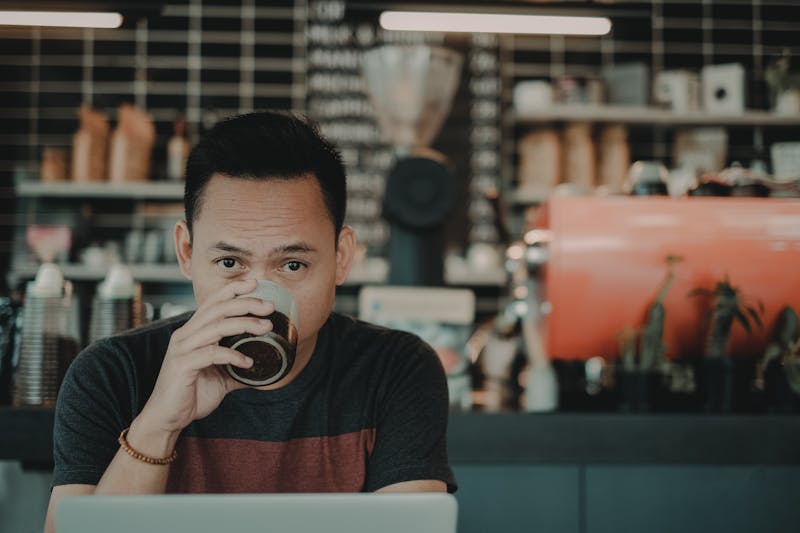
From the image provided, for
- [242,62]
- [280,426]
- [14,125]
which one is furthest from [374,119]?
[280,426]

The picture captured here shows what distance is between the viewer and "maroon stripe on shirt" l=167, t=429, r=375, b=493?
1.18 m

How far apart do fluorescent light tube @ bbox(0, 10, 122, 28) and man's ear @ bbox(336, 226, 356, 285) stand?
1373 mm

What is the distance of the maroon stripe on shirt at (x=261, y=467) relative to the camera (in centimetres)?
118

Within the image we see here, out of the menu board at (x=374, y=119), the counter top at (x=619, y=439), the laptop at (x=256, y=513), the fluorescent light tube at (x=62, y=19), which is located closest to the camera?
the laptop at (x=256, y=513)

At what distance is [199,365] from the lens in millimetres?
1006

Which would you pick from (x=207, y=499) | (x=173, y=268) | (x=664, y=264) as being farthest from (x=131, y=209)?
(x=207, y=499)

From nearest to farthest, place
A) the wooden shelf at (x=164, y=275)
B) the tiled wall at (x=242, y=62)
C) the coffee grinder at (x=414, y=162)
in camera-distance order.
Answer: the coffee grinder at (x=414, y=162) < the wooden shelf at (x=164, y=275) < the tiled wall at (x=242, y=62)

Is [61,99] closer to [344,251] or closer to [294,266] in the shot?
[344,251]

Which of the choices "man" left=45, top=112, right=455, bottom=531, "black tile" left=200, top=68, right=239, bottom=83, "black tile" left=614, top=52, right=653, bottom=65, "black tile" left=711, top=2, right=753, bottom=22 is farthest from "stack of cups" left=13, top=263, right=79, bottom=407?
"black tile" left=711, top=2, right=753, bottom=22

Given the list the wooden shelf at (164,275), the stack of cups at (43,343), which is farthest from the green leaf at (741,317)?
the wooden shelf at (164,275)

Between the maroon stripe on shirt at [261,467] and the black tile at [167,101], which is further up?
the black tile at [167,101]

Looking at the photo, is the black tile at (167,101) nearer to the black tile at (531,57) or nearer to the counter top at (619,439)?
the black tile at (531,57)

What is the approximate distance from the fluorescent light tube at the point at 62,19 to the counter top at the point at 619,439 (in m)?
1.36

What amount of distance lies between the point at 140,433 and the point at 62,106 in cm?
352
